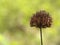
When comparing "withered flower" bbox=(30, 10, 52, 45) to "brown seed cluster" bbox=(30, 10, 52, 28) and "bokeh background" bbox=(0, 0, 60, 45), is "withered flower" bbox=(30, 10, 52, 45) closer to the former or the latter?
"brown seed cluster" bbox=(30, 10, 52, 28)

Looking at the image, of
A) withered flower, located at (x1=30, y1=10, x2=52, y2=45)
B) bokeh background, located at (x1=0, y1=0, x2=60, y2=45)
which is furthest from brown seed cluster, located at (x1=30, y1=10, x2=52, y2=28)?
bokeh background, located at (x1=0, y1=0, x2=60, y2=45)

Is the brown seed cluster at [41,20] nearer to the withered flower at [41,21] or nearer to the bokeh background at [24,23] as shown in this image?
the withered flower at [41,21]

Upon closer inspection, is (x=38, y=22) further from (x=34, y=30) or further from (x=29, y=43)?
(x=34, y=30)

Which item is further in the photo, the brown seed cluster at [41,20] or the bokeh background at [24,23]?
the bokeh background at [24,23]

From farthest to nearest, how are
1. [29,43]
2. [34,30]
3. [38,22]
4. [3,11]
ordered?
[3,11] < [34,30] < [29,43] < [38,22]

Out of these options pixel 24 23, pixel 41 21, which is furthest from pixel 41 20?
pixel 24 23

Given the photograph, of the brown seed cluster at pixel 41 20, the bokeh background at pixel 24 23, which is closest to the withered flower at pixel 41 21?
the brown seed cluster at pixel 41 20

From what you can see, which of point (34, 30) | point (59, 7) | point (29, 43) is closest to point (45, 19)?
point (29, 43)

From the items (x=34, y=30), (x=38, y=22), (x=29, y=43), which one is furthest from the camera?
(x=34, y=30)

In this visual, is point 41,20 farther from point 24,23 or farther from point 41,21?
point 24,23
